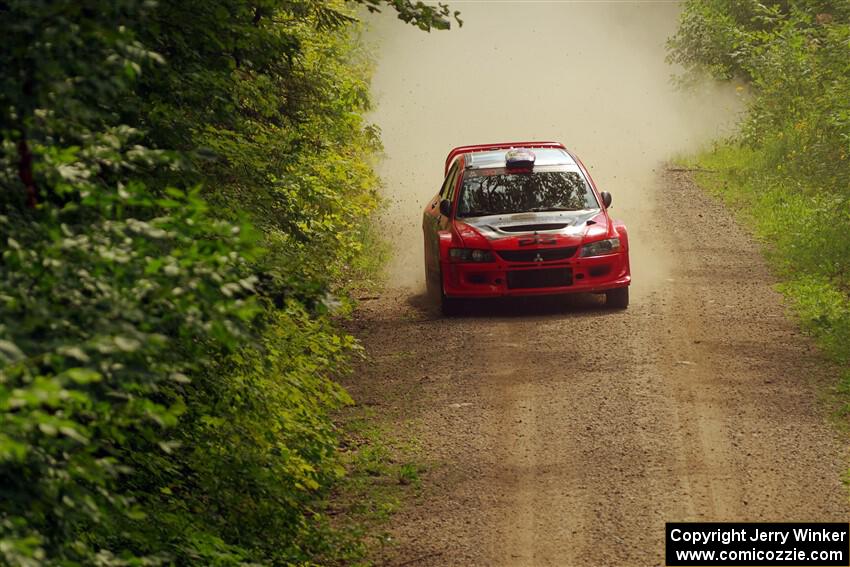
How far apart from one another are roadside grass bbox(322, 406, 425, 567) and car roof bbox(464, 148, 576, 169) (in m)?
5.29

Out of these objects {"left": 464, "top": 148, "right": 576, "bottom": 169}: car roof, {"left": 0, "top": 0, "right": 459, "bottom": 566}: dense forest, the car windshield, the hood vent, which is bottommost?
the hood vent

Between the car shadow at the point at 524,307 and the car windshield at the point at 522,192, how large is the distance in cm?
119

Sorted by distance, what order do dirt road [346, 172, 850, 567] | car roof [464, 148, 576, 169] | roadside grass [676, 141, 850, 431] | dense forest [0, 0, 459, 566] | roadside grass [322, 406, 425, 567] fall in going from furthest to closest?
car roof [464, 148, 576, 169], roadside grass [676, 141, 850, 431], dirt road [346, 172, 850, 567], roadside grass [322, 406, 425, 567], dense forest [0, 0, 459, 566]

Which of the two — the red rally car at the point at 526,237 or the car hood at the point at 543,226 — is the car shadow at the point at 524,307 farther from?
the car hood at the point at 543,226

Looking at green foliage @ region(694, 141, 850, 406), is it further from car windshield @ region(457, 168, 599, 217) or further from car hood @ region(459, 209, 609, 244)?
car windshield @ region(457, 168, 599, 217)

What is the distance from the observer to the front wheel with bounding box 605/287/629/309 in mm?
15422

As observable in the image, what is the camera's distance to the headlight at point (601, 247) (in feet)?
49.3

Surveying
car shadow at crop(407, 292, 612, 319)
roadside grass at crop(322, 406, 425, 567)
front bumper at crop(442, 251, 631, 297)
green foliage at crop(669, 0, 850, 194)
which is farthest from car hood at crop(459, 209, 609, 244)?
roadside grass at crop(322, 406, 425, 567)

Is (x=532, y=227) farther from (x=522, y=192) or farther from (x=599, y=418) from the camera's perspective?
(x=599, y=418)

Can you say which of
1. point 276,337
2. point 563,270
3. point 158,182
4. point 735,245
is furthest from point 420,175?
point 158,182

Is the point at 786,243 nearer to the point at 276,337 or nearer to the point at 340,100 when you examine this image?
the point at 340,100

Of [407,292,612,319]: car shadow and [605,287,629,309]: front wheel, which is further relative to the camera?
[407,292,612,319]: car shadow

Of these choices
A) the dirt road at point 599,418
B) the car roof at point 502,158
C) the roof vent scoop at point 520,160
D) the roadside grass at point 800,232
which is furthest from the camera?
the car roof at point 502,158

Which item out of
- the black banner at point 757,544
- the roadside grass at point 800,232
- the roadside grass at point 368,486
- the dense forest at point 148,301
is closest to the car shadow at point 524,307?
the roadside grass at point 800,232
